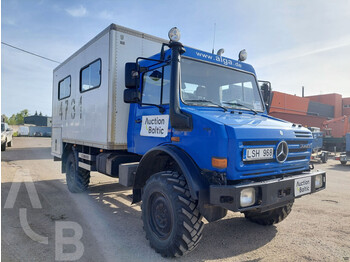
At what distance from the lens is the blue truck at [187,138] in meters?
3.15

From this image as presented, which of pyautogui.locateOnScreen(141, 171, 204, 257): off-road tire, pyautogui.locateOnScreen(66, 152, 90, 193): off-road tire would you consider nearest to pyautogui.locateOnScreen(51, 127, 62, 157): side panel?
pyautogui.locateOnScreen(66, 152, 90, 193): off-road tire

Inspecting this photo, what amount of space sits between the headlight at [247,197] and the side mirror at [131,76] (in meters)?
2.16

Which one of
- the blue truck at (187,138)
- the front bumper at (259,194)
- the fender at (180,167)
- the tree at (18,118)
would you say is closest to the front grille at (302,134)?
the blue truck at (187,138)

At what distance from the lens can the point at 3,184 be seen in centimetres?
757

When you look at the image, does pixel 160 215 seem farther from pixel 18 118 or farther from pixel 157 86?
pixel 18 118

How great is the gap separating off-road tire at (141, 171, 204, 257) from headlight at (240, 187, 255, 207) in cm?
60

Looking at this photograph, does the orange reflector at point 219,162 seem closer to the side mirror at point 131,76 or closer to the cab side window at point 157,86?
the cab side window at point 157,86

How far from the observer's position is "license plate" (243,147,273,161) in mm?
3182

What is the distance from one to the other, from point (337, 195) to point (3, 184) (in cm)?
910

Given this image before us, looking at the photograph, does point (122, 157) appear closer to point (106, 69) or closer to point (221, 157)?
Answer: point (106, 69)

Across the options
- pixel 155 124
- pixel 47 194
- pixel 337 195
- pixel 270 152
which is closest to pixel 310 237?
pixel 270 152

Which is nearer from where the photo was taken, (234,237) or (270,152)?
(270,152)

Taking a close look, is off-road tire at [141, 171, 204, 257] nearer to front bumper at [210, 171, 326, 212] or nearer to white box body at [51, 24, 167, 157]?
front bumper at [210, 171, 326, 212]

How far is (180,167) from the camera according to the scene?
3326 millimetres
